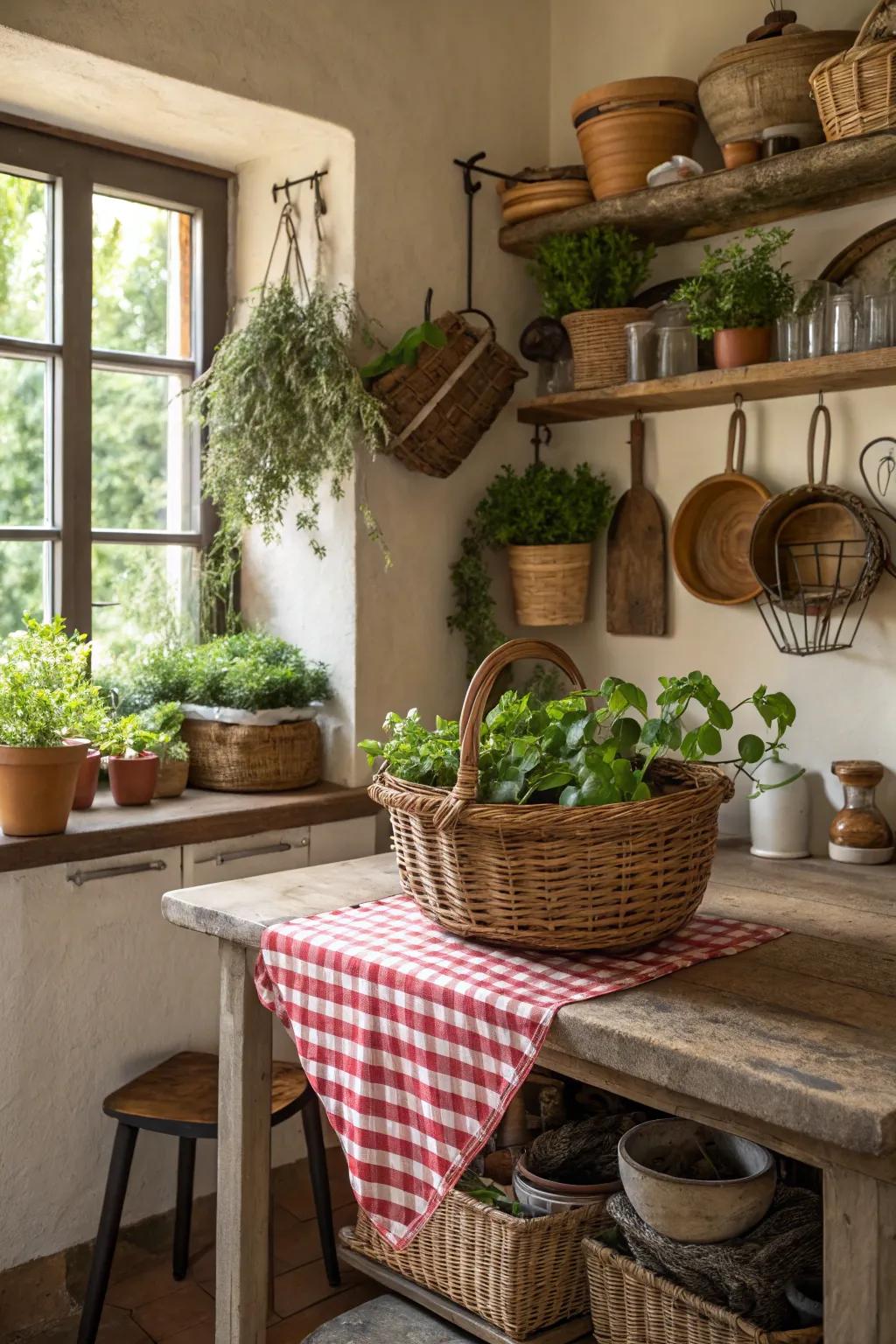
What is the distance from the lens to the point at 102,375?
2.90m

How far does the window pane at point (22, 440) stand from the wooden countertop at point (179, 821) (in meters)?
0.65

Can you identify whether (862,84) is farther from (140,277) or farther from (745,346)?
(140,277)

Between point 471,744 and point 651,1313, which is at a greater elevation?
point 471,744

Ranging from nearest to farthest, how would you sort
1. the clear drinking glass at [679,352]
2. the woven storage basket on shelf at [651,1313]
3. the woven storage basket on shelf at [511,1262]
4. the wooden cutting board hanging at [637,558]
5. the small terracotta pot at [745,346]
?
the woven storage basket on shelf at [651,1313]
the woven storage basket on shelf at [511,1262]
the small terracotta pot at [745,346]
the clear drinking glass at [679,352]
the wooden cutting board hanging at [637,558]

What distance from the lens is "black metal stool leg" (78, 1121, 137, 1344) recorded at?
2188 mm

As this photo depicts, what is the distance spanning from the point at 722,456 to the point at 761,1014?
63.6 inches

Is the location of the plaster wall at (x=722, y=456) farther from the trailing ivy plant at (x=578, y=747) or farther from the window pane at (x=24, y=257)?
the window pane at (x=24, y=257)

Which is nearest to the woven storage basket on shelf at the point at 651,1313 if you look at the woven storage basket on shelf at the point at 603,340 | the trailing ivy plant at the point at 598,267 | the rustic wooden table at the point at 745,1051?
the rustic wooden table at the point at 745,1051

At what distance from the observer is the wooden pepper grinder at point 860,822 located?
2.45 m

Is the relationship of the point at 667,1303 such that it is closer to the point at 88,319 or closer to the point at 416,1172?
the point at 416,1172

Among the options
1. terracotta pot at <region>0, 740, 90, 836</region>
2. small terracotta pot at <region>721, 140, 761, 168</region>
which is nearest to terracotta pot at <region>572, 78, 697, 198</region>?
small terracotta pot at <region>721, 140, 761, 168</region>

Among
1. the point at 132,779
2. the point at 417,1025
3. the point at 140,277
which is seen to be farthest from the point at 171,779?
the point at 417,1025

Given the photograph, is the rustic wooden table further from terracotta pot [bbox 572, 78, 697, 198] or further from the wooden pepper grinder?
terracotta pot [bbox 572, 78, 697, 198]

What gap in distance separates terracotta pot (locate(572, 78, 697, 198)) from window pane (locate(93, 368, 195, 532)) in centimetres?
112
